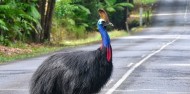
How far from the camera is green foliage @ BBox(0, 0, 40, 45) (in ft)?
99.7

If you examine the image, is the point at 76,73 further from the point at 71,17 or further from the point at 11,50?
the point at 71,17

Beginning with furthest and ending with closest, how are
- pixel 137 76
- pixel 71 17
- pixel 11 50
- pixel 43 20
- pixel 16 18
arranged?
pixel 71 17 < pixel 43 20 < pixel 16 18 < pixel 11 50 < pixel 137 76

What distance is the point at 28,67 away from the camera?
21250mm

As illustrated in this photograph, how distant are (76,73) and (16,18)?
23329 mm

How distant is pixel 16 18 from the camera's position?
3294 cm

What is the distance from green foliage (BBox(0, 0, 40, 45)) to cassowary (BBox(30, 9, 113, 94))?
63.3 feet

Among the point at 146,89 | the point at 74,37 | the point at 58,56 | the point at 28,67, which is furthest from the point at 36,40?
the point at 58,56

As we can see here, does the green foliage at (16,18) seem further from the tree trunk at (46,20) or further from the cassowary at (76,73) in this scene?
the cassowary at (76,73)

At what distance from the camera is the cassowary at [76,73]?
9.93m

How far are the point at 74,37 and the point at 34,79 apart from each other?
37.4 m

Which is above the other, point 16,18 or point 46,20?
point 16,18

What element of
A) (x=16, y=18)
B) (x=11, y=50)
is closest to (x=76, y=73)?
(x=11, y=50)

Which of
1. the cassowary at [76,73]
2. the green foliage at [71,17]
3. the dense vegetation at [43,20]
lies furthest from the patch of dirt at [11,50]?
the cassowary at [76,73]

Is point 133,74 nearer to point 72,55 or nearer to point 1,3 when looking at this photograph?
point 72,55
